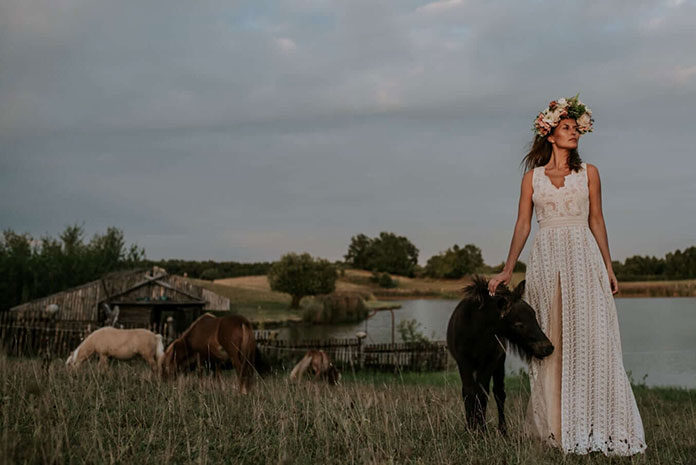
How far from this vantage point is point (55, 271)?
33.0 meters

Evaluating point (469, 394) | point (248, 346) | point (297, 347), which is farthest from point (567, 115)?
point (297, 347)

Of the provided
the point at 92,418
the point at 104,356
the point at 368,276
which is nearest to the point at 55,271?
the point at 104,356

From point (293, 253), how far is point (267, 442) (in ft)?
176

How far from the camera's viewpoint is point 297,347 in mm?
19672

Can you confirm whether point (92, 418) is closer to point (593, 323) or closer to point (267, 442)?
point (267, 442)

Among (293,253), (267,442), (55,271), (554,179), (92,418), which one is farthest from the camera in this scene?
(293,253)

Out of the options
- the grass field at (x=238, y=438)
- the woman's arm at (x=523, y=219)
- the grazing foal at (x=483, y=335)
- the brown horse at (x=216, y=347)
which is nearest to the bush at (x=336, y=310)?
the brown horse at (x=216, y=347)

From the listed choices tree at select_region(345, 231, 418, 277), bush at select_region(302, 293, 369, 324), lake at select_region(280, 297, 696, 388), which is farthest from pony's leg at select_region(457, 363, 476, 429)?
tree at select_region(345, 231, 418, 277)

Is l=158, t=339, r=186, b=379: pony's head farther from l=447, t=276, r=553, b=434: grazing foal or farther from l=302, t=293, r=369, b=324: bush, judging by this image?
l=302, t=293, r=369, b=324: bush

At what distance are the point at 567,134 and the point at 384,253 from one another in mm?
88549

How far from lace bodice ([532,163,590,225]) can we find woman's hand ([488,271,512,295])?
541mm

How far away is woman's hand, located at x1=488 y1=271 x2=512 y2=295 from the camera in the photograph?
462cm

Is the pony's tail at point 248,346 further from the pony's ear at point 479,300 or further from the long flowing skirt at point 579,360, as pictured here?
the long flowing skirt at point 579,360

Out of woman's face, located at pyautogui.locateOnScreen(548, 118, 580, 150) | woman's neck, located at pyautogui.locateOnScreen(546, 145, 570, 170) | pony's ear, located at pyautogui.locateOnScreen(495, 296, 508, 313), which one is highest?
woman's face, located at pyautogui.locateOnScreen(548, 118, 580, 150)
